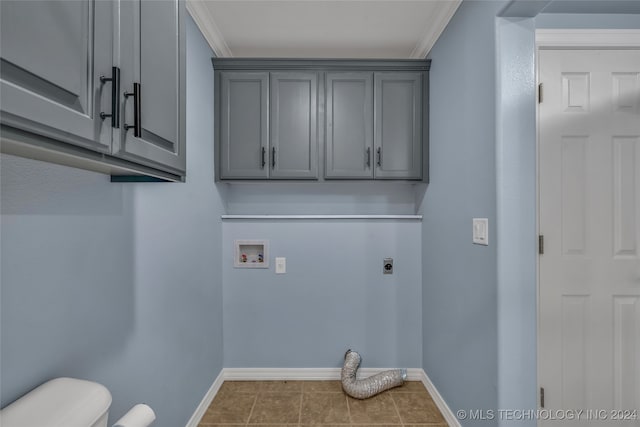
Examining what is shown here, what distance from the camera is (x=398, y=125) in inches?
91.8

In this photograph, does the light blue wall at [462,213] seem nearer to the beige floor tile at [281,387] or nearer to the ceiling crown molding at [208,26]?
the beige floor tile at [281,387]

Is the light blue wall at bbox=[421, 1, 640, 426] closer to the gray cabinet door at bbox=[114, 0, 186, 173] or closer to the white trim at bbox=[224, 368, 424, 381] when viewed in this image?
the white trim at bbox=[224, 368, 424, 381]

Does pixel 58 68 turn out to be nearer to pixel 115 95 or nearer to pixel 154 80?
pixel 115 95

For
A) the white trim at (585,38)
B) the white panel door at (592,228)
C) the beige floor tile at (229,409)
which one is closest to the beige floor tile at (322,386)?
the beige floor tile at (229,409)

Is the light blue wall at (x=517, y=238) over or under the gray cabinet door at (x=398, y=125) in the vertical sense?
under

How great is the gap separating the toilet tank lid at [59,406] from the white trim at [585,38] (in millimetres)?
2281

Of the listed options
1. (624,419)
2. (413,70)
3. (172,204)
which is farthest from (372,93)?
(624,419)

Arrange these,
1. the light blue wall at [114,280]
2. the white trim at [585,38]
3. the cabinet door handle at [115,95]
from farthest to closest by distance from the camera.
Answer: the white trim at [585,38], the light blue wall at [114,280], the cabinet door handle at [115,95]

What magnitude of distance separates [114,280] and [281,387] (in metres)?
1.64

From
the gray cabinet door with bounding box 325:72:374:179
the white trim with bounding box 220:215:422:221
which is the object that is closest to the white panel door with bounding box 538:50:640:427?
the white trim with bounding box 220:215:422:221

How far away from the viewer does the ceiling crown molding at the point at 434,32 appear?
1815 millimetres

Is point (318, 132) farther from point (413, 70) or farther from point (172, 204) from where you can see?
point (172, 204)

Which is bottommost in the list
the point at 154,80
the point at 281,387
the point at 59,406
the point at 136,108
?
the point at 281,387

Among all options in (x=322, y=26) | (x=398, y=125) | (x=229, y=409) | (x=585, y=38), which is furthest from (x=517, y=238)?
(x=229, y=409)
